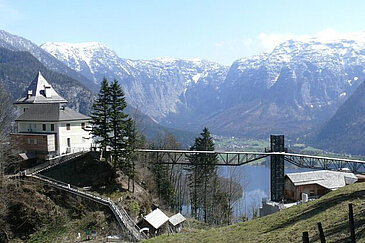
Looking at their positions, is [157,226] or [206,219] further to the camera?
[206,219]

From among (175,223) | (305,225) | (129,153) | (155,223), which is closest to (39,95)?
(129,153)

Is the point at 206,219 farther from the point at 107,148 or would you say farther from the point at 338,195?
the point at 338,195

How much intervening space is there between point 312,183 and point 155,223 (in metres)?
19.3

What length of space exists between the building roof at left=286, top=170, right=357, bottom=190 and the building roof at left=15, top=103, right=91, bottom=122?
25.6 m

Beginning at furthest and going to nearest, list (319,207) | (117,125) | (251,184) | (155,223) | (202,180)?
(251,184)
(202,180)
(117,125)
(155,223)
(319,207)

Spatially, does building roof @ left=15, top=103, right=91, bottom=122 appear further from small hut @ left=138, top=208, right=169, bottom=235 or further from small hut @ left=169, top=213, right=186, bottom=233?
small hut @ left=169, top=213, right=186, bottom=233

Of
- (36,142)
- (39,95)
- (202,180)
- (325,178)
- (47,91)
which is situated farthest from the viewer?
(47,91)

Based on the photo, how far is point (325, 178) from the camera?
49.4 m

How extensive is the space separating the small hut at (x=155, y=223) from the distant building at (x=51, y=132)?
45.0 ft

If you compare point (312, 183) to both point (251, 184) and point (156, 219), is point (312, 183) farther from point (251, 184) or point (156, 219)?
point (251, 184)

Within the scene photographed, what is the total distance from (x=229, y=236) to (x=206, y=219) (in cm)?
3166

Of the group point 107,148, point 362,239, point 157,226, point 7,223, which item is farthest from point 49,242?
point 362,239

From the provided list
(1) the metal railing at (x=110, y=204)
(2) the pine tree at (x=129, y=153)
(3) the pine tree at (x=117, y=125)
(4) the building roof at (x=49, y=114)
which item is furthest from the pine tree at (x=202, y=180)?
(1) the metal railing at (x=110, y=204)

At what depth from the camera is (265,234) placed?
71.8ft
